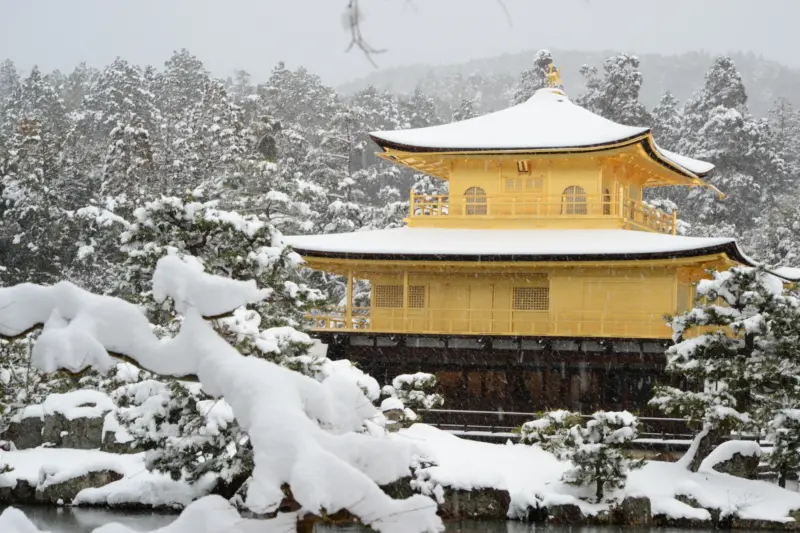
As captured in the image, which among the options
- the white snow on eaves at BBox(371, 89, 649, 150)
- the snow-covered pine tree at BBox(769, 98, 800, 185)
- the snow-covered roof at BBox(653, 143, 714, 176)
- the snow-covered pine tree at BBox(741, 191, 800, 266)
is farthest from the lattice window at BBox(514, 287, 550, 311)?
the snow-covered pine tree at BBox(769, 98, 800, 185)

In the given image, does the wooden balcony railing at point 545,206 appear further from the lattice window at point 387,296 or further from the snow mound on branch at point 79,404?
the snow mound on branch at point 79,404

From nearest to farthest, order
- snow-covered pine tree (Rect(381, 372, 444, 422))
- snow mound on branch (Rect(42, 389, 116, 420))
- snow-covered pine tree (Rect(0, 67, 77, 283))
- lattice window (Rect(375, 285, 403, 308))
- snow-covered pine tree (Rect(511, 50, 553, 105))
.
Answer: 1. snow-covered pine tree (Rect(381, 372, 444, 422))
2. snow mound on branch (Rect(42, 389, 116, 420))
3. lattice window (Rect(375, 285, 403, 308))
4. snow-covered pine tree (Rect(0, 67, 77, 283))
5. snow-covered pine tree (Rect(511, 50, 553, 105))

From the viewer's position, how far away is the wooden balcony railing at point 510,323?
2481 cm

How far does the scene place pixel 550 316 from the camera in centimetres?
2586

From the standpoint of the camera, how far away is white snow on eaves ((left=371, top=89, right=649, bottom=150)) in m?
27.2

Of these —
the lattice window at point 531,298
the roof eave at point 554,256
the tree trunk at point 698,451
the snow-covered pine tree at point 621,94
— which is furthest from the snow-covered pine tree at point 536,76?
the tree trunk at point 698,451

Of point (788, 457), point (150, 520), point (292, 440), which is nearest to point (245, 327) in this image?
point (150, 520)

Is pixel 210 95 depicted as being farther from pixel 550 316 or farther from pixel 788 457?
pixel 788 457

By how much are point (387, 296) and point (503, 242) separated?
10.9 ft

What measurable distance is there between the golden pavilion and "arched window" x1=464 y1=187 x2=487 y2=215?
0.03 metres

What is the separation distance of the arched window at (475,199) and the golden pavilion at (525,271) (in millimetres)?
26

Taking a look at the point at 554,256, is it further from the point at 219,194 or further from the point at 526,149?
the point at 219,194

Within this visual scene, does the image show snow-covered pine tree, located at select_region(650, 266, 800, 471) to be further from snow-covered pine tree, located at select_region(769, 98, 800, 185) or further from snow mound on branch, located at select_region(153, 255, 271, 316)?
snow-covered pine tree, located at select_region(769, 98, 800, 185)

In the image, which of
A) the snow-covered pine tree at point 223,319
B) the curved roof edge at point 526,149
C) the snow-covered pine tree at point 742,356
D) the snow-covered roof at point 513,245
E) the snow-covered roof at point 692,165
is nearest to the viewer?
the snow-covered pine tree at point 223,319
